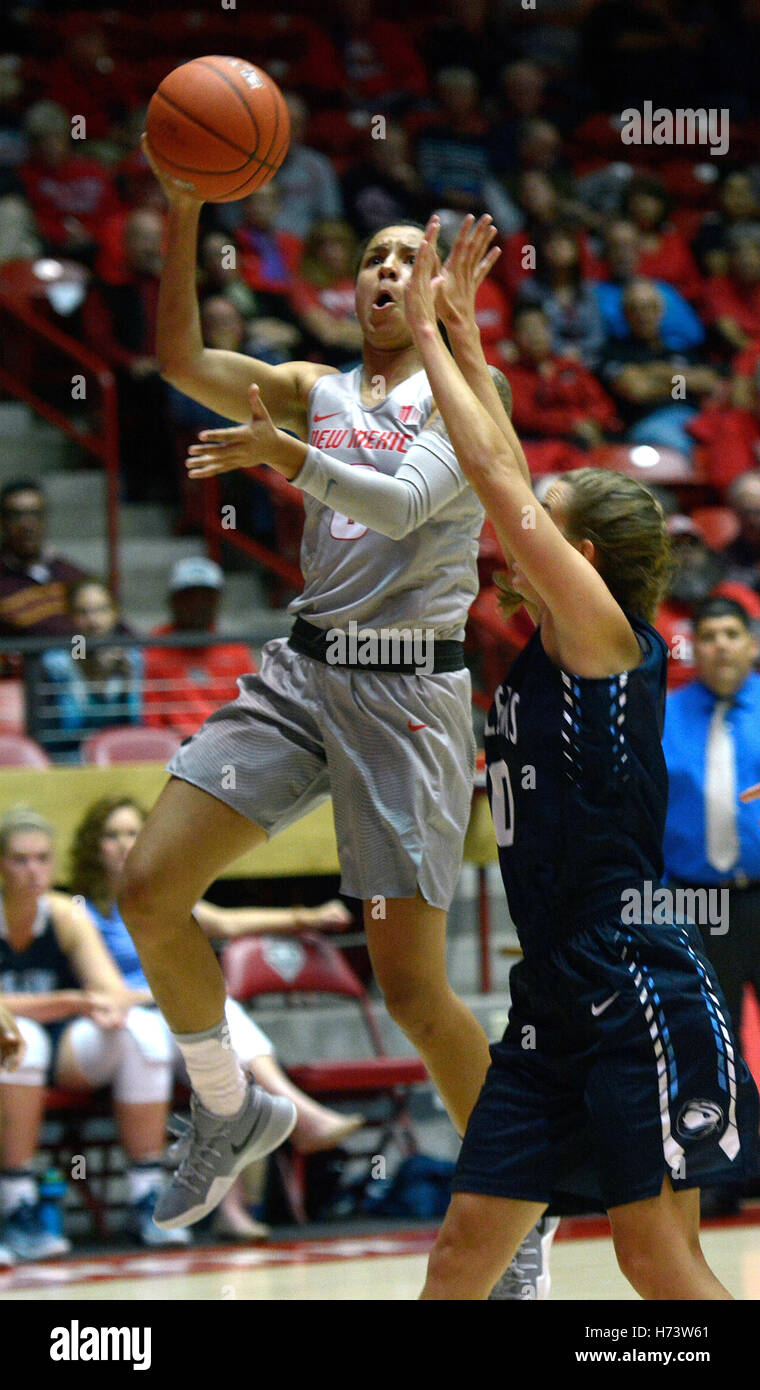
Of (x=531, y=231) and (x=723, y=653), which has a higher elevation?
(x=531, y=231)

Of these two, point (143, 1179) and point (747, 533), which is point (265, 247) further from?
point (143, 1179)

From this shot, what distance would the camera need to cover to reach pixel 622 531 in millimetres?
3164

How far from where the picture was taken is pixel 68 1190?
6676mm

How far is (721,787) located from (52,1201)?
101 inches

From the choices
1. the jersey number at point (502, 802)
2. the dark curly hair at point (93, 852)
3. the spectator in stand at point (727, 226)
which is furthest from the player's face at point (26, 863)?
the spectator in stand at point (727, 226)

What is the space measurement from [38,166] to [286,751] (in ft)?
22.6

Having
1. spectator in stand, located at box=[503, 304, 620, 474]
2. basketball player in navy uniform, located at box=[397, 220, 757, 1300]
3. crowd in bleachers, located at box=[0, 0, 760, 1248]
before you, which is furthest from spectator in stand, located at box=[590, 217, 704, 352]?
basketball player in navy uniform, located at box=[397, 220, 757, 1300]

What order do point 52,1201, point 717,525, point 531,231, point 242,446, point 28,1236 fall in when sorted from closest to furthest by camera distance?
1. point 242,446
2. point 28,1236
3. point 52,1201
4. point 717,525
5. point 531,231

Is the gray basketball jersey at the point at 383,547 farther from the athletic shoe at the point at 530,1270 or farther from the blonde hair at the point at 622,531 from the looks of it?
the athletic shoe at the point at 530,1270

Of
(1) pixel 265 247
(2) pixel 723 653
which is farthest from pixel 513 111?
(2) pixel 723 653

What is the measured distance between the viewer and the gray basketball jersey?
153 inches

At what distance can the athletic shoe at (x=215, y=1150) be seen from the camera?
157 inches

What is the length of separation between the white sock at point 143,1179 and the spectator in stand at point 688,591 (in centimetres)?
316

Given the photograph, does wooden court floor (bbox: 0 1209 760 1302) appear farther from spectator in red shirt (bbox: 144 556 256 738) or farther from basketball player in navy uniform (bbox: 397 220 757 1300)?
spectator in red shirt (bbox: 144 556 256 738)
